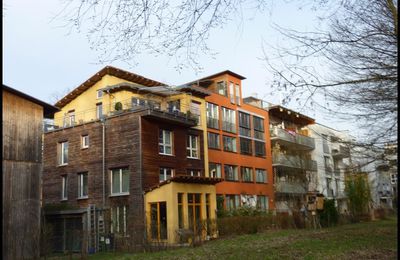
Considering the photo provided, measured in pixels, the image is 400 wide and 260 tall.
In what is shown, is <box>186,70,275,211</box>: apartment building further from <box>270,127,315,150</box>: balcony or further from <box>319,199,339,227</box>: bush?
<box>319,199,339,227</box>: bush

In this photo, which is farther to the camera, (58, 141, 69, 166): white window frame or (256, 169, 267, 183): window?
(256, 169, 267, 183): window

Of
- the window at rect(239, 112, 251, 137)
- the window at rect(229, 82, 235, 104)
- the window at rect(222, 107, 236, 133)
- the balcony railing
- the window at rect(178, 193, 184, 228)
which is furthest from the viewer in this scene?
the window at rect(239, 112, 251, 137)

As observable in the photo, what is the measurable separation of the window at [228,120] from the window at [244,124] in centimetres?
122

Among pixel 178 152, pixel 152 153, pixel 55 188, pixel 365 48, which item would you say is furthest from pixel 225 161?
pixel 365 48

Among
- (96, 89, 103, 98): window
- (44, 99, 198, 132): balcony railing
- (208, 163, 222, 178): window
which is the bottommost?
(208, 163, 222, 178): window

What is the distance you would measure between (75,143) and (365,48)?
87.1ft

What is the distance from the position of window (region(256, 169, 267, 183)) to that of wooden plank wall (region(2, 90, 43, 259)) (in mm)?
25848

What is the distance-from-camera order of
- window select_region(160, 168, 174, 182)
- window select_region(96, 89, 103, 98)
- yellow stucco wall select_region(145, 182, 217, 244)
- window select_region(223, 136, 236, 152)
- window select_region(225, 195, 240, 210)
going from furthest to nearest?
window select_region(223, 136, 236, 152)
window select_region(225, 195, 240, 210)
window select_region(96, 89, 103, 98)
window select_region(160, 168, 174, 182)
yellow stucco wall select_region(145, 182, 217, 244)

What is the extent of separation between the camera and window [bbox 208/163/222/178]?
126 feet

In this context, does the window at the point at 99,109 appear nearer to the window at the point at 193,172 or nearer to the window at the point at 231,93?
the window at the point at 193,172

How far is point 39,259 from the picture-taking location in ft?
73.9

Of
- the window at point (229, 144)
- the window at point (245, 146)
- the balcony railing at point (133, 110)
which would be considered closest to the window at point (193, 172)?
the balcony railing at point (133, 110)

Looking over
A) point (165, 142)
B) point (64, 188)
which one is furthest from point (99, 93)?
point (64, 188)

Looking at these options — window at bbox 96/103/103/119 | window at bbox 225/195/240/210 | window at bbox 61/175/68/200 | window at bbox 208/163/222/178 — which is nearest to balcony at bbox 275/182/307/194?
window at bbox 225/195/240/210
